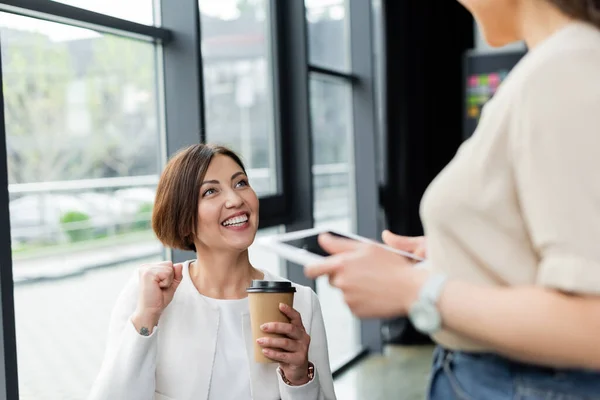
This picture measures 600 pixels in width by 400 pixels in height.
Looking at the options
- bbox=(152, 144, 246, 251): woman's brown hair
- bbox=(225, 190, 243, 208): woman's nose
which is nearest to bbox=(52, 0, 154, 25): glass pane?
bbox=(152, 144, 246, 251): woman's brown hair

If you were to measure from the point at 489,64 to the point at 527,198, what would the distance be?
452cm

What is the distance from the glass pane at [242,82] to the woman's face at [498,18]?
2189 mm

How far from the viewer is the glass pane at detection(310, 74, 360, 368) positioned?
14.7ft

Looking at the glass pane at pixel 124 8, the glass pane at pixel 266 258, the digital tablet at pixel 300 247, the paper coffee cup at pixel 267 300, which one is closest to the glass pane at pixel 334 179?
the glass pane at pixel 266 258

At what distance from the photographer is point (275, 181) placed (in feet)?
12.6

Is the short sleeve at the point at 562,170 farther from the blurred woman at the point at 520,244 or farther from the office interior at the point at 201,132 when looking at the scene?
the office interior at the point at 201,132

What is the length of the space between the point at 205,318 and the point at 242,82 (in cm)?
196

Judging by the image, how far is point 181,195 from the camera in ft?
6.06

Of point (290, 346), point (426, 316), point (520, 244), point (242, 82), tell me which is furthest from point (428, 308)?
point (242, 82)

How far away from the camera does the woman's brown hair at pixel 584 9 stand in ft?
2.48

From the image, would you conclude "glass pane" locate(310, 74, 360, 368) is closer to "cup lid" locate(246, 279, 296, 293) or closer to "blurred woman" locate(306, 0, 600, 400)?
"cup lid" locate(246, 279, 296, 293)

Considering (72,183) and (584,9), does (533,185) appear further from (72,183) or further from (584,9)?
(72,183)

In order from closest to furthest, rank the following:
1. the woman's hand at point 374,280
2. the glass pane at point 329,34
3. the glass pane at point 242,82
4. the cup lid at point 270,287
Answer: the woman's hand at point 374,280 < the cup lid at point 270,287 < the glass pane at point 242,82 < the glass pane at point 329,34

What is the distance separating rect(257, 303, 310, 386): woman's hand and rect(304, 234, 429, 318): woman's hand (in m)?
0.68
